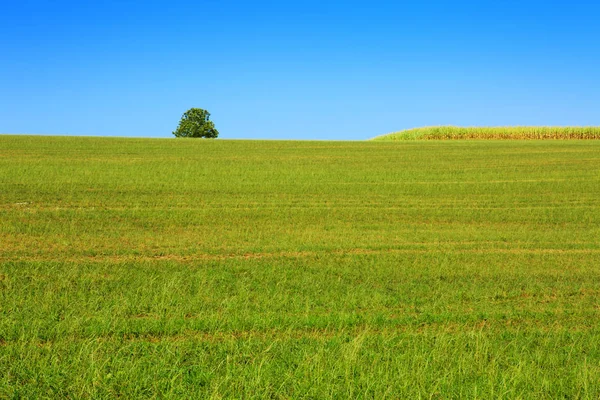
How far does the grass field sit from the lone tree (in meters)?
54.2

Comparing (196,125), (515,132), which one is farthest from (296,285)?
(196,125)

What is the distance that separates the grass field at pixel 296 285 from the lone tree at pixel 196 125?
54217 millimetres

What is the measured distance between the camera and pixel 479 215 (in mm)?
22047

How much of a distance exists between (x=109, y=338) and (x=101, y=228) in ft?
35.5

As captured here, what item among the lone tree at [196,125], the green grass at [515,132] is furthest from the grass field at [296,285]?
the lone tree at [196,125]

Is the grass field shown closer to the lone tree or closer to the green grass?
the green grass

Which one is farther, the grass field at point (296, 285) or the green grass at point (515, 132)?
the green grass at point (515, 132)

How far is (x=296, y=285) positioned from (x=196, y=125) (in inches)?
2965

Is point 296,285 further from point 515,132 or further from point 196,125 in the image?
point 196,125

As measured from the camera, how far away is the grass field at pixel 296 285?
679 cm

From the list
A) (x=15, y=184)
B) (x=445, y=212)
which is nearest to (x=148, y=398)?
(x=445, y=212)

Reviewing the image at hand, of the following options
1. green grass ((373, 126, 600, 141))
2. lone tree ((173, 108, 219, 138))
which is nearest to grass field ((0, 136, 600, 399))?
green grass ((373, 126, 600, 141))

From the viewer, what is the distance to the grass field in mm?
6789

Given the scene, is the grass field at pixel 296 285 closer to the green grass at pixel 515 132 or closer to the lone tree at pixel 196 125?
the green grass at pixel 515 132
